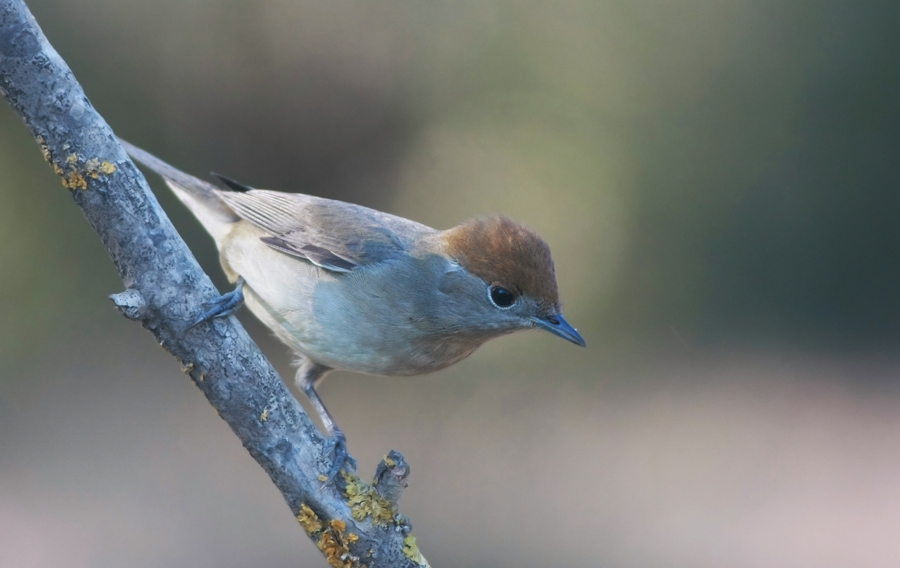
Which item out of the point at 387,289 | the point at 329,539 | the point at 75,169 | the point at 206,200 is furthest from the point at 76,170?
the point at 206,200

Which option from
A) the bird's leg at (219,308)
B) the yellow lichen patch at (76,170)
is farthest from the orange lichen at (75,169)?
the bird's leg at (219,308)

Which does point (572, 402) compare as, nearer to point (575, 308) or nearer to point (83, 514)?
point (575, 308)

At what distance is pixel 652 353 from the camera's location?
8.19m

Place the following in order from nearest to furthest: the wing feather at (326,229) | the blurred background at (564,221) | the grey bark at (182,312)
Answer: the grey bark at (182,312)
the wing feather at (326,229)
the blurred background at (564,221)

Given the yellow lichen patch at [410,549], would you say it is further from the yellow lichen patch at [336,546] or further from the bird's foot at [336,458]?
the bird's foot at [336,458]

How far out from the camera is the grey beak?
140 inches

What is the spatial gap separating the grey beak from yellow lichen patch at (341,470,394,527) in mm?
1118

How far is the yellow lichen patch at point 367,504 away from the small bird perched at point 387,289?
20 cm

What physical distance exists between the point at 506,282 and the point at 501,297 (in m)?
0.09

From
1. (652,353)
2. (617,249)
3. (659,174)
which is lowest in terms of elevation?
(652,353)

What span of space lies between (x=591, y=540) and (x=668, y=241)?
10.9ft

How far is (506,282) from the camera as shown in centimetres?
360

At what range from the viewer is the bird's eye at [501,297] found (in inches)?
142

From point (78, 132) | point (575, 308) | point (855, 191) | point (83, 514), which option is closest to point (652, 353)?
point (575, 308)
